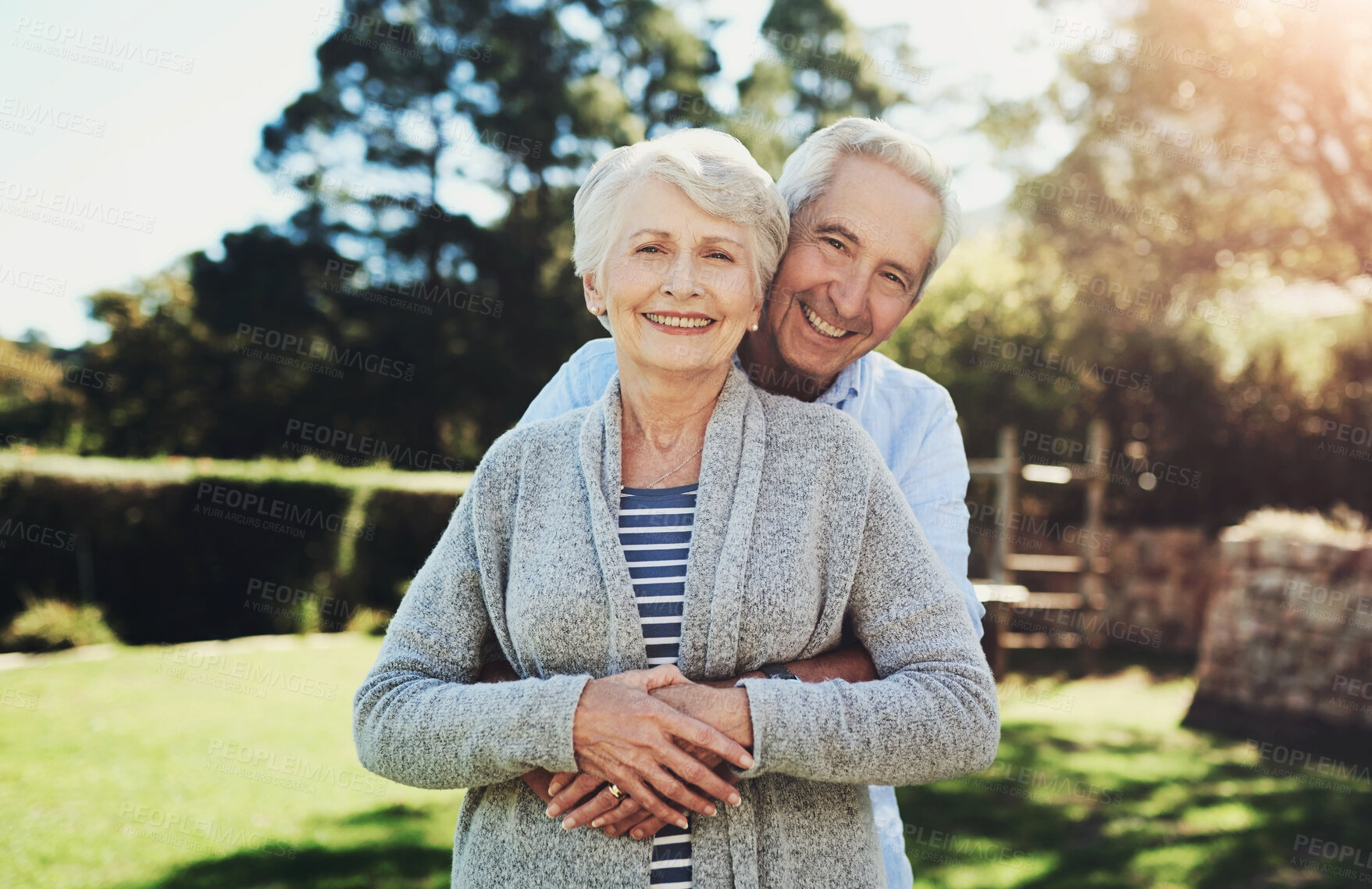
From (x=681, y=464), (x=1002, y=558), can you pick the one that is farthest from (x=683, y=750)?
(x=1002, y=558)

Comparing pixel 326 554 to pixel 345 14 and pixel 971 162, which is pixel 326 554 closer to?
pixel 971 162

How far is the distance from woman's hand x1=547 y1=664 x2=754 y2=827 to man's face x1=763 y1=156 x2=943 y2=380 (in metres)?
0.94

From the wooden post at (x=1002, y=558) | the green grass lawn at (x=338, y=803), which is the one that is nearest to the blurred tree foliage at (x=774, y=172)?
the wooden post at (x=1002, y=558)

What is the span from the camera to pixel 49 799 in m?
4.92

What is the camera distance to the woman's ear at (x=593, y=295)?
71.2 inches

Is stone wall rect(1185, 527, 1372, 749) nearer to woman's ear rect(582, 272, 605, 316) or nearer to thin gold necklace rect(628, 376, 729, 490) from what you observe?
thin gold necklace rect(628, 376, 729, 490)

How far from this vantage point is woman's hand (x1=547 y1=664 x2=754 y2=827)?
1.44 meters

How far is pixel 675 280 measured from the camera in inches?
65.2

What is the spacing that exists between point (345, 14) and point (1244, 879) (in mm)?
18930

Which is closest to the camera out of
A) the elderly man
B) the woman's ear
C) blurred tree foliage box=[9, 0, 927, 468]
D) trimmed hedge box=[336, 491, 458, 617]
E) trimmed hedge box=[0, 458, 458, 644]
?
the woman's ear

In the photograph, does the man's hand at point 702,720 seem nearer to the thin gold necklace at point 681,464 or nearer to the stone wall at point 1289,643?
the thin gold necklace at point 681,464

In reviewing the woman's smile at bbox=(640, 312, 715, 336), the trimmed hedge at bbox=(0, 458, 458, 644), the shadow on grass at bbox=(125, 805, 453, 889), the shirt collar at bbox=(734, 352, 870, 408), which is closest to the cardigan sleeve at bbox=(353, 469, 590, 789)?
the woman's smile at bbox=(640, 312, 715, 336)

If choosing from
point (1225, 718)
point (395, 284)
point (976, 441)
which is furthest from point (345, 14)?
point (1225, 718)

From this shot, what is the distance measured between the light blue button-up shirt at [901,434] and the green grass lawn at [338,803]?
2953 mm
